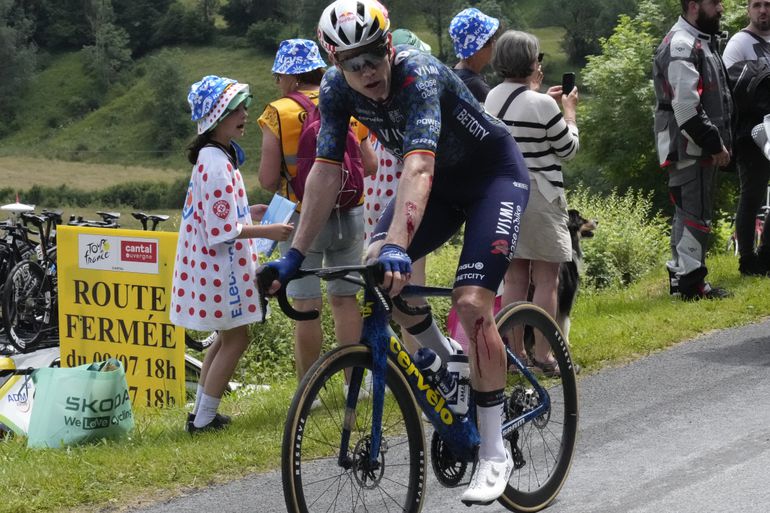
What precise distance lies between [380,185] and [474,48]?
1.08 metres

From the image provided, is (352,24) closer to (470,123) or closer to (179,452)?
(470,123)

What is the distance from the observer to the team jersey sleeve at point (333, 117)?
4621 mm

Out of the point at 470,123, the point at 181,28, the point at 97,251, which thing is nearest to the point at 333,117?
the point at 470,123

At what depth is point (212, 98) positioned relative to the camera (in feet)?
21.2

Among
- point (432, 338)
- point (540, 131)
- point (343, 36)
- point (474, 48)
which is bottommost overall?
point (432, 338)

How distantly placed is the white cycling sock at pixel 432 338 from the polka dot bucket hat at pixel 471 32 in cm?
298

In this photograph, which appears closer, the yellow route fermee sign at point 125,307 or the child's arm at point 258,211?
the child's arm at point 258,211

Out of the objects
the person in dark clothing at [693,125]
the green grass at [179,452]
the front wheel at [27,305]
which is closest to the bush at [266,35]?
the front wheel at [27,305]

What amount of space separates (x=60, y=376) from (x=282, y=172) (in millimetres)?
1744

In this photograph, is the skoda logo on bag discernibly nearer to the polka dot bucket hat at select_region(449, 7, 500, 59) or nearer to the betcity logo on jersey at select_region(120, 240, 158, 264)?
the betcity logo on jersey at select_region(120, 240, 158, 264)

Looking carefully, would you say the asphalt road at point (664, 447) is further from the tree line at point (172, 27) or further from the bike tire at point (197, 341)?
the tree line at point (172, 27)

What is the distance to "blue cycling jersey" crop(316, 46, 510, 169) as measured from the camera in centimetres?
441

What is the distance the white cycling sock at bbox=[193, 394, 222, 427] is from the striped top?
8.13 feet

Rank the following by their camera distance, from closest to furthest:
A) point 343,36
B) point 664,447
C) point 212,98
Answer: point 343,36, point 664,447, point 212,98
